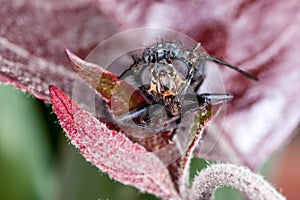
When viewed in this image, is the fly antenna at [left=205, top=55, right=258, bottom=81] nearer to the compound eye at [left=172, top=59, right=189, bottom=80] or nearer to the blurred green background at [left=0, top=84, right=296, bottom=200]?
the compound eye at [left=172, top=59, right=189, bottom=80]

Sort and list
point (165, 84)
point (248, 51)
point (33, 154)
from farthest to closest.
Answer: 1. point (33, 154)
2. point (248, 51)
3. point (165, 84)

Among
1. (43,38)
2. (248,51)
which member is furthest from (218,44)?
(43,38)

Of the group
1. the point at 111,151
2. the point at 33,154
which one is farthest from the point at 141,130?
the point at 33,154

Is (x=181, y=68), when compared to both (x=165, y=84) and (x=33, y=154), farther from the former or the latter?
(x=33, y=154)

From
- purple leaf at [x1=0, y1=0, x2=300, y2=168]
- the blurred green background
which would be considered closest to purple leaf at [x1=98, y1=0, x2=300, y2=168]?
Answer: purple leaf at [x1=0, y1=0, x2=300, y2=168]

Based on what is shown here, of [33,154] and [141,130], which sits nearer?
[141,130]

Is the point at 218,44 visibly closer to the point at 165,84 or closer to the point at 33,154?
the point at 165,84

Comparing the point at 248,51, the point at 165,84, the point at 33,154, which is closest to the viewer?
the point at 165,84

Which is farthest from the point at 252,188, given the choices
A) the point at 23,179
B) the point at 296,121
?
the point at 23,179

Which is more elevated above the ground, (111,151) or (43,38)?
(43,38)
